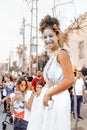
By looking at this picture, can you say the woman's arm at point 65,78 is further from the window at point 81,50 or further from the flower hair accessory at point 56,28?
the window at point 81,50

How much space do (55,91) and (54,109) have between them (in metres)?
0.14

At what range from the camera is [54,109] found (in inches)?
138

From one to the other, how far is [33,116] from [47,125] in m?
0.19

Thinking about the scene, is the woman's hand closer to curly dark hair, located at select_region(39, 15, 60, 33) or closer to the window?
curly dark hair, located at select_region(39, 15, 60, 33)

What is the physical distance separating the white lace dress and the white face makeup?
4.2 inches

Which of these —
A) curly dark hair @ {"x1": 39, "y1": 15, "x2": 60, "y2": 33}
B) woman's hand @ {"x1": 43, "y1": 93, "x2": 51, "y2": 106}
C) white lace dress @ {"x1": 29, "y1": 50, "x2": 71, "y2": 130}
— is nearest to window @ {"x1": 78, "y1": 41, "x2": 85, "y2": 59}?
curly dark hair @ {"x1": 39, "y1": 15, "x2": 60, "y2": 33}

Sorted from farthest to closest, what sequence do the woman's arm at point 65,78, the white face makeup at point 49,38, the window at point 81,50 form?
the window at point 81,50, the white face makeup at point 49,38, the woman's arm at point 65,78

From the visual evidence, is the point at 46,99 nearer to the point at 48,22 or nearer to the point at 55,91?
the point at 55,91

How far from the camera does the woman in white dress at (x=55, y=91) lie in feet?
11.4

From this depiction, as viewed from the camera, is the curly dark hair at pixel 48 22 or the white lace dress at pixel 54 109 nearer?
the white lace dress at pixel 54 109

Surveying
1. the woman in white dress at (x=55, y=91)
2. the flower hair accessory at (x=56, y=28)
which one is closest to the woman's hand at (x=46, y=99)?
the woman in white dress at (x=55, y=91)

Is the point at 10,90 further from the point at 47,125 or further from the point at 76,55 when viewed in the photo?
the point at 76,55

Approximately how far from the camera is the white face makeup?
3.64 metres

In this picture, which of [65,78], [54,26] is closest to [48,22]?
[54,26]
